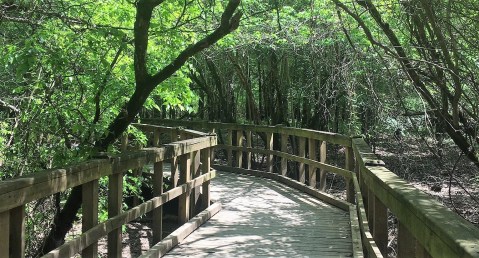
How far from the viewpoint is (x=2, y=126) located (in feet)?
21.9

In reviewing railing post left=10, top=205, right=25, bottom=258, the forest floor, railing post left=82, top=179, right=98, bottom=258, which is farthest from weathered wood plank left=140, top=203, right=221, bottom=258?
the forest floor

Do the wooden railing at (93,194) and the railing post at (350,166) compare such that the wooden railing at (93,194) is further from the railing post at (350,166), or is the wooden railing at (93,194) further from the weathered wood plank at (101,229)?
the railing post at (350,166)

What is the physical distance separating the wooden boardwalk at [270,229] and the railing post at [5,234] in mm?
2452

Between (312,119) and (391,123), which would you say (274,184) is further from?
(312,119)

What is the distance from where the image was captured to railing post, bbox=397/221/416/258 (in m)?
Answer: 2.49

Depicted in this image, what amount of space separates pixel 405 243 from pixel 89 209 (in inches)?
88.4

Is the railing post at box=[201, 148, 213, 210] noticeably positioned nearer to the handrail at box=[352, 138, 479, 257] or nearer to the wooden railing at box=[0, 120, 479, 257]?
the wooden railing at box=[0, 120, 479, 257]

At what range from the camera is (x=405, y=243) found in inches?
99.1

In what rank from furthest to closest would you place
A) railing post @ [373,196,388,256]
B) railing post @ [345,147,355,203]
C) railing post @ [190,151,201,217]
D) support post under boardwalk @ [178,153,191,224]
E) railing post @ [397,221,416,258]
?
railing post @ [345,147,355,203] < railing post @ [190,151,201,217] < support post under boardwalk @ [178,153,191,224] < railing post @ [373,196,388,256] < railing post @ [397,221,416,258]

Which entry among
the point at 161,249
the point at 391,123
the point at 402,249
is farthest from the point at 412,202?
the point at 391,123

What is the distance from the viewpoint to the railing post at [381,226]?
3.30m

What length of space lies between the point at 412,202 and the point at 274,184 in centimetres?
783

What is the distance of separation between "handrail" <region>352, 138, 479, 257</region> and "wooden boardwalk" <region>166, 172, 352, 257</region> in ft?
6.35

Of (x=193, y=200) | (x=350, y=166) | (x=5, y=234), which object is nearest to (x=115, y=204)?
(x=5, y=234)
